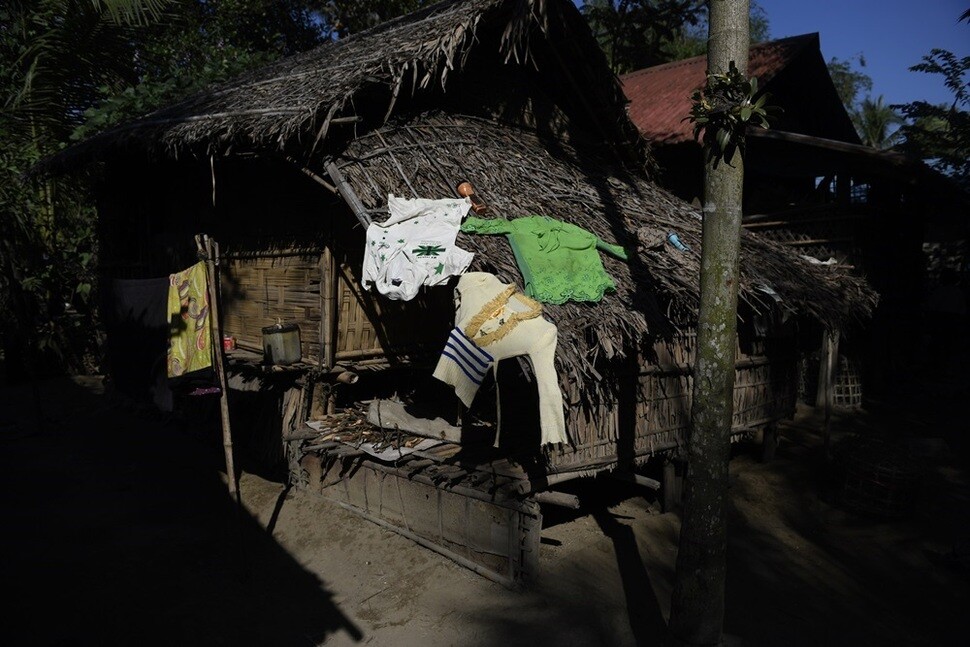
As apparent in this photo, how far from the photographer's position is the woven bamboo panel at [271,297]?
6.93 meters

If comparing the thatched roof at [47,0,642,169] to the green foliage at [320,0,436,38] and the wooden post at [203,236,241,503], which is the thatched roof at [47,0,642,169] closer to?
the wooden post at [203,236,241,503]

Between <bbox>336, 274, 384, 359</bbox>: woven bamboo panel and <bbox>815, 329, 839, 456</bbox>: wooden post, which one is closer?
<bbox>336, 274, 384, 359</bbox>: woven bamboo panel

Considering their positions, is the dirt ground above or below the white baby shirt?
below

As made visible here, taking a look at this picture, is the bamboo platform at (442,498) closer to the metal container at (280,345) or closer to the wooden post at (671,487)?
the metal container at (280,345)

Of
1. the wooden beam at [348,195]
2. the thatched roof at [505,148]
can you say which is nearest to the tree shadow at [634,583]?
the thatched roof at [505,148]

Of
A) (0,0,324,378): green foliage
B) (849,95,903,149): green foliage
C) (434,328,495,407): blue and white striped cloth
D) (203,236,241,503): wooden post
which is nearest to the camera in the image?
(434,328,495,407): blue and white striped cloth

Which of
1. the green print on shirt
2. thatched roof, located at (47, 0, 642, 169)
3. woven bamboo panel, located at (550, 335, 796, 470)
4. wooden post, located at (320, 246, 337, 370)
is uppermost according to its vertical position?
thatched roof, located at (47, 0, 642, 169)

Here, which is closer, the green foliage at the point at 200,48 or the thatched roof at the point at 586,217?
the thatched roof at the point at 586,217

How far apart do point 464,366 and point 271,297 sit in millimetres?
3407

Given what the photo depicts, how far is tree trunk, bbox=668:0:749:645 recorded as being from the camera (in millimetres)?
3641

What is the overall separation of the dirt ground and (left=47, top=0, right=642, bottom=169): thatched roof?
3.75m

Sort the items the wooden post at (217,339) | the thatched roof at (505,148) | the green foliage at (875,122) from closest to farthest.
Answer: the wooden post at (217,339)
the thatched roof at (505,148)
the green foliage at (875,122)

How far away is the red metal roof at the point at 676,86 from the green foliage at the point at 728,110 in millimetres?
7574

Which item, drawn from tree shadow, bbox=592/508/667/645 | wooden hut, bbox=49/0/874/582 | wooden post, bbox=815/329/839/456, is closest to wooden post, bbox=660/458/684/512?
wooden hut, bbox=49/0/874/582
